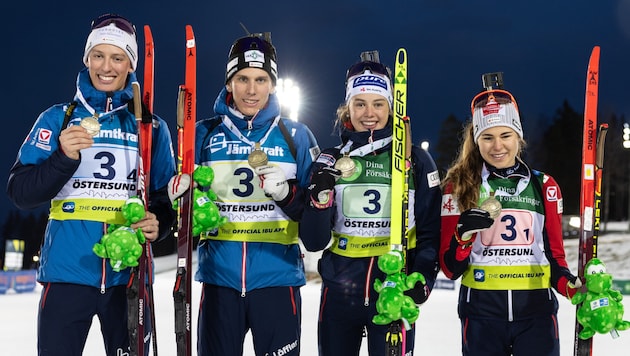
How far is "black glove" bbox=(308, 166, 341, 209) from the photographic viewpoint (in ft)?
10.2

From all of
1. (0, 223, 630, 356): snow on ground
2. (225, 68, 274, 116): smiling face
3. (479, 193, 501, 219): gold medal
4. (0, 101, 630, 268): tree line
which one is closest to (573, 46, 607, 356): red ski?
(479, 193, 501, 219): gold medal

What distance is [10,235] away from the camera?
56.1 metres

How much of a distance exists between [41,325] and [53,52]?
94.7m

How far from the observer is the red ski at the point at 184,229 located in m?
3.37

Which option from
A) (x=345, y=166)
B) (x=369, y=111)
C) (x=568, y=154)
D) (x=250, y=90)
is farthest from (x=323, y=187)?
(x=568, y=154)

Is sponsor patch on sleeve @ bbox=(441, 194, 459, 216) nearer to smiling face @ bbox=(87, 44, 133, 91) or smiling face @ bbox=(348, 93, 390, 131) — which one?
smiling face @ bbox=(348, 93, 390, 131)

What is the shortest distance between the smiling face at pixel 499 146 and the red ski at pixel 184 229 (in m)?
1.73

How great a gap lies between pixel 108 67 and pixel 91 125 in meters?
0.49

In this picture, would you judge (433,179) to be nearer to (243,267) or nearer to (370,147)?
(370,147)

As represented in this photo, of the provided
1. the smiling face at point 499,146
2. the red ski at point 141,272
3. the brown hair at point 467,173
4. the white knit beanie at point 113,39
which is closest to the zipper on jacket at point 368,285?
the brown hair at point 467,173

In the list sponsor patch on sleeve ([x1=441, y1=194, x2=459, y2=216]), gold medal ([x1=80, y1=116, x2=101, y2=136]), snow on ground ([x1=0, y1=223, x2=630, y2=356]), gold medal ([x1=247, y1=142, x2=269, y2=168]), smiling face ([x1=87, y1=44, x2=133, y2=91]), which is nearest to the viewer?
gold medal ([x1=80, y1=116, x2=101, y2=136])

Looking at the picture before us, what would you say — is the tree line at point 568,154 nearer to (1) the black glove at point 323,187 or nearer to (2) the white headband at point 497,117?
(2) the white headband at point 497,117

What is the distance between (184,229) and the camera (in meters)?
3.41

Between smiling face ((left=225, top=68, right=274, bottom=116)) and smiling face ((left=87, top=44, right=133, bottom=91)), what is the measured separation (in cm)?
63
